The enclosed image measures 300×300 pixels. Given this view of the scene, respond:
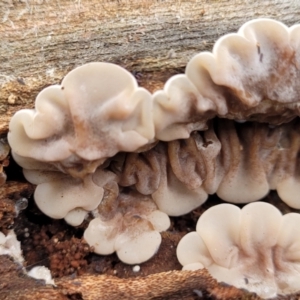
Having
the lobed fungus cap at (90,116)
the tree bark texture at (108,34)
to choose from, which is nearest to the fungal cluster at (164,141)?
the lobed fungus cap at (90,116)

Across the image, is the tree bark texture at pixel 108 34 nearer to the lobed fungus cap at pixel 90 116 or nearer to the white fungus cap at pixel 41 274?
the lobed fungus cap at pixel 90 116

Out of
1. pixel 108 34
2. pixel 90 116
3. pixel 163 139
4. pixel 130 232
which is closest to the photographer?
pixel 90 116

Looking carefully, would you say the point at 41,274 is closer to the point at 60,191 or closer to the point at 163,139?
the point at 60,191

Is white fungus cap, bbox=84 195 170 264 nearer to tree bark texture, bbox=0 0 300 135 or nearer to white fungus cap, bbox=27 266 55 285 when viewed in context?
white fungus cap, bbox=27 266 55 285

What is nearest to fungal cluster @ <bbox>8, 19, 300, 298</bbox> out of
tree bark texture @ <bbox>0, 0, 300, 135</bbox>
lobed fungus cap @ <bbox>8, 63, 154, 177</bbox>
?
lobed fungus cap @ <bbox>8, 63, 154, 177</bbox>

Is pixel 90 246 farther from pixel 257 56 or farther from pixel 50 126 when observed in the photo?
pixel 257 56

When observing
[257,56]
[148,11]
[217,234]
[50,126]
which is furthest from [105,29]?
[217,234]

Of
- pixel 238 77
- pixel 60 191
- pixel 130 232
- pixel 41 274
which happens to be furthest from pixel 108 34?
pixel 41 274
